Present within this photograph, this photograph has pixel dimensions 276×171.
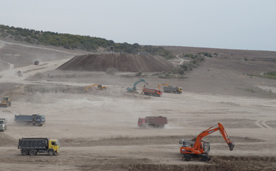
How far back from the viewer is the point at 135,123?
109ft

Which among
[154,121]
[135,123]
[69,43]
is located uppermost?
[69,43]

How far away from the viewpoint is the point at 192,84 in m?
60.8

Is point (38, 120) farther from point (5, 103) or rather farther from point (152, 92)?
point (152, 92)

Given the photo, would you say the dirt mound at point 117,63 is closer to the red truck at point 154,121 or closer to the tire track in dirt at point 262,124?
the tire track in dirt at point 262,124

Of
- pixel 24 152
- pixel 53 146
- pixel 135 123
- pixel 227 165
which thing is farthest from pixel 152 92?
pixel 24 152

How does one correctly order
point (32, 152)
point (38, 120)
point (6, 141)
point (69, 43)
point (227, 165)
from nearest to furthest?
point (227, 165)
point (32, 152)
point (6, 141)
point (38, 120)
point (69, 43)

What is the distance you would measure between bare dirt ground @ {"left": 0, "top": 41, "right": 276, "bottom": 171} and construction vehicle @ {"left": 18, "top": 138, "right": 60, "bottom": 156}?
36 cm

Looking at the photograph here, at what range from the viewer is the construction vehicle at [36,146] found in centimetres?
1977

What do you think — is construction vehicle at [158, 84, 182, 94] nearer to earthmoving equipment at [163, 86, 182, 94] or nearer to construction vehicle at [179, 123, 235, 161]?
earthmoving equipment at [163, 86, 182, 94]

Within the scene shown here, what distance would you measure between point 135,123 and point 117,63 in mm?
44204

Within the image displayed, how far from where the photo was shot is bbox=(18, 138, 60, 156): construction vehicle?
19766mm

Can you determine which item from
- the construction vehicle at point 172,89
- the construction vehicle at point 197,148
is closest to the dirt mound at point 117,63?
the construction vehicle at point 172,89

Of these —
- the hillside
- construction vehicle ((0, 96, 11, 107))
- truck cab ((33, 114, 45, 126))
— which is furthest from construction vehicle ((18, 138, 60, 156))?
the hillside

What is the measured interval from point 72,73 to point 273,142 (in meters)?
50.4
